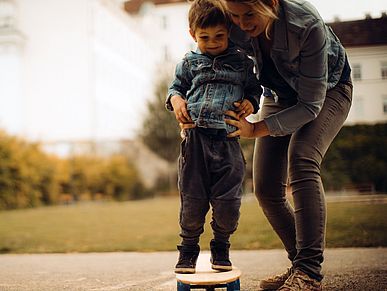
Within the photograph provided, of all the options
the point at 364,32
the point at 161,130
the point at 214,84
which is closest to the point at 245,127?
the point at 214,84

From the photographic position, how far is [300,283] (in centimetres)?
168

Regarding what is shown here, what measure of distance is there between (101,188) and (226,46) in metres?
9.68

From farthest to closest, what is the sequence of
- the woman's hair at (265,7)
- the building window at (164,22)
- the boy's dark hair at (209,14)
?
the building window at (164,22) → the boy's dark hair at (209,14) → the woman's hair at (265,7)

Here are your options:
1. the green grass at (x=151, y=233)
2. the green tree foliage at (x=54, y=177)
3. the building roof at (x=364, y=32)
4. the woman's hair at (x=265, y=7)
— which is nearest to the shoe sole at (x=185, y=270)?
the woman's hair at (x=265, y=7)

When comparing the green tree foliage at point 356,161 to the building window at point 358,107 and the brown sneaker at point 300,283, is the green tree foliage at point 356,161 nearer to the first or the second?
the building window at point 358,107

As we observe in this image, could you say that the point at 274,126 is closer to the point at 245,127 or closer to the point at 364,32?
the point at 245,127

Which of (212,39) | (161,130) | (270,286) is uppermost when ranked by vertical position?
(161,130)

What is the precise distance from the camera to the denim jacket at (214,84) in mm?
1755

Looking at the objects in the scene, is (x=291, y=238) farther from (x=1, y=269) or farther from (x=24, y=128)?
(x=24, y=128)

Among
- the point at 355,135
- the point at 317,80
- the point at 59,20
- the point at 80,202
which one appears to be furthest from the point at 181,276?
the point at 59,20

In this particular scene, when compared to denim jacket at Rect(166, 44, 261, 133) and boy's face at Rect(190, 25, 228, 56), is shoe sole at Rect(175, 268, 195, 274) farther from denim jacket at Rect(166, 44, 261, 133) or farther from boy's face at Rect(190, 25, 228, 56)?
boy's face at Rect(190, 25, 228, 56)

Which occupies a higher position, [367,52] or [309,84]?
[367,52]

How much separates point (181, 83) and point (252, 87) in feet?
0.78

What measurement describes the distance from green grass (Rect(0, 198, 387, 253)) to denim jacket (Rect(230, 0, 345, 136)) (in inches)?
84.1
